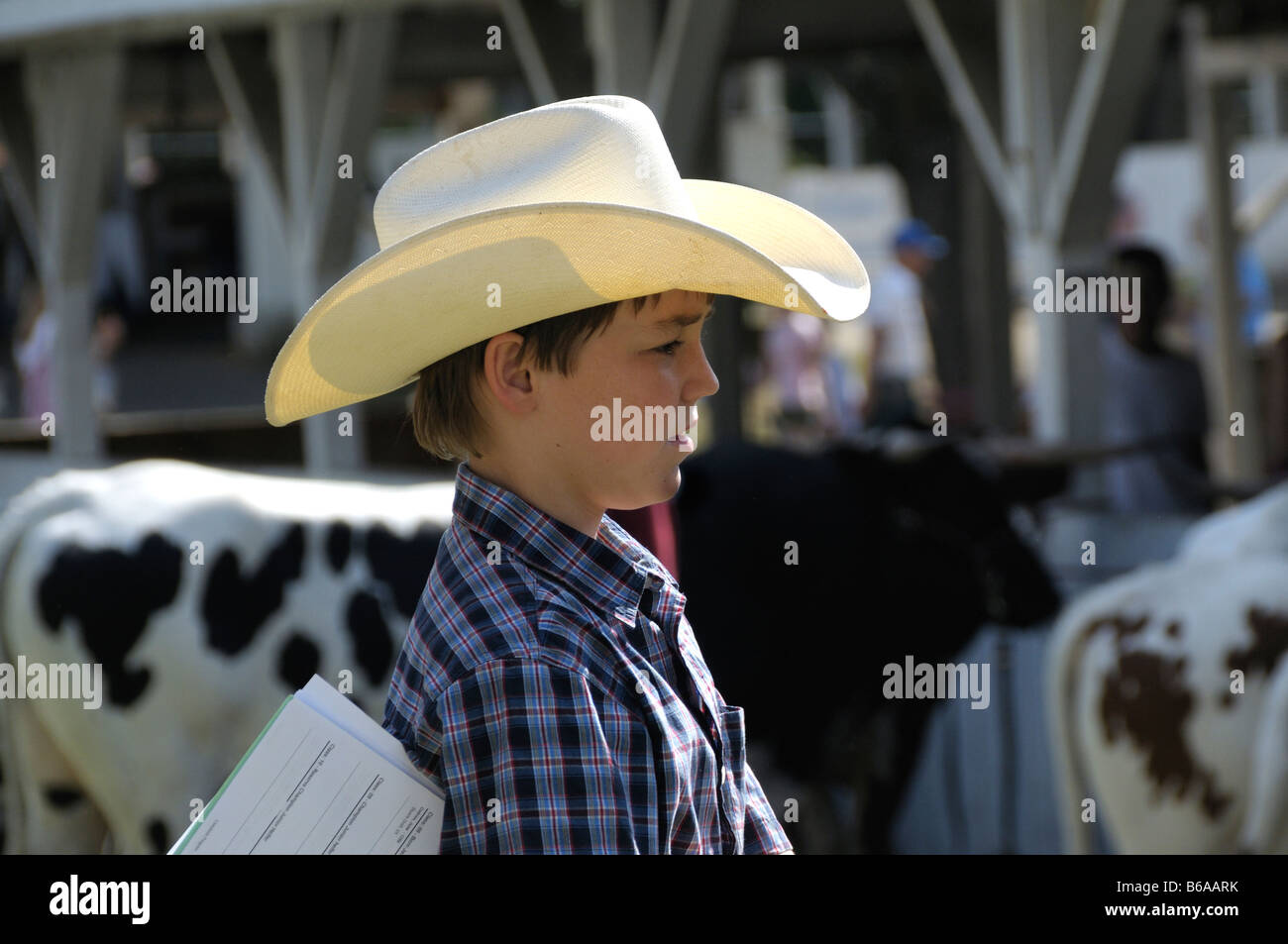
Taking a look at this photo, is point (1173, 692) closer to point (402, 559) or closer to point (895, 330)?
point (402, 559)

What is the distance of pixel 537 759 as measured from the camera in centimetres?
108

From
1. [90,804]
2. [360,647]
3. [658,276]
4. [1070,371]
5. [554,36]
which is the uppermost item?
[554,36]

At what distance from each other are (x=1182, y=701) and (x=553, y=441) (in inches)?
97.2

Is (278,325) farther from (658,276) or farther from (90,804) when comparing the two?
(658,276)

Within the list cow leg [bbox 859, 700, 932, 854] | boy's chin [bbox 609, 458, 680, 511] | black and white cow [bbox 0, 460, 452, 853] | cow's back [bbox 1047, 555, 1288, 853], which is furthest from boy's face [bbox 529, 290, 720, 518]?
cow leg [bbox 859, 700, 932, 854]

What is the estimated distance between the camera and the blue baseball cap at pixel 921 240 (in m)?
8.03

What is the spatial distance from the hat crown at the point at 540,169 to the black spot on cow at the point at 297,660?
6.82ft

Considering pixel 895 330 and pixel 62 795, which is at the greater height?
pixel 895 330

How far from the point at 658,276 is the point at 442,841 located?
18.9 inches

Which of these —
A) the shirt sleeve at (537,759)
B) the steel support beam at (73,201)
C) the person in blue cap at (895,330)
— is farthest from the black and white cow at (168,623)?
the person in blue cap at (895,330)

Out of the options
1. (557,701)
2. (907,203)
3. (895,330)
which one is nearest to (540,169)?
(557,701)

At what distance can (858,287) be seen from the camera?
1.47m
